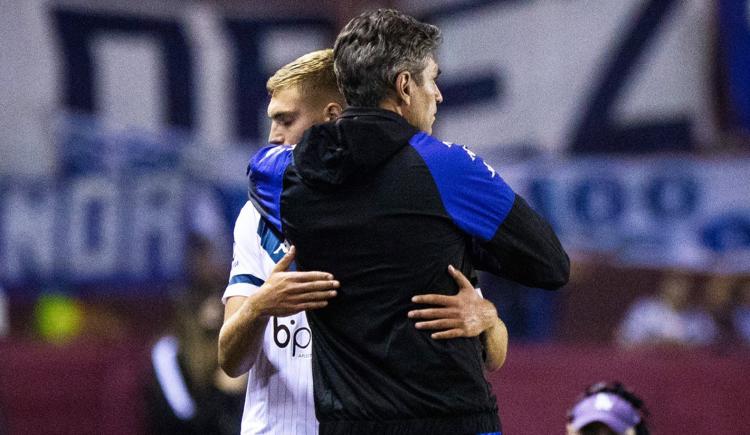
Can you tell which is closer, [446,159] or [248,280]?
[446,159]

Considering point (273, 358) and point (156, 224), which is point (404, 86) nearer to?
point (273, 358)

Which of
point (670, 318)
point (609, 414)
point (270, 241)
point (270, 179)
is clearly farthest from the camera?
point (670, 318)

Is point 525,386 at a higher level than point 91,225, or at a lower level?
lower

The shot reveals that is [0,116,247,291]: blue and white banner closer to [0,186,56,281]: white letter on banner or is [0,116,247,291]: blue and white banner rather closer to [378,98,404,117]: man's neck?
[0,186,56,281]: white letter on banner

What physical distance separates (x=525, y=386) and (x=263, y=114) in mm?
3944

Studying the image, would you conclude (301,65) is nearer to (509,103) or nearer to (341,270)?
(341,270)

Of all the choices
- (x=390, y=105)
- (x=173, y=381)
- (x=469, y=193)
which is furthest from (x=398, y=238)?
(x=173, y=381)

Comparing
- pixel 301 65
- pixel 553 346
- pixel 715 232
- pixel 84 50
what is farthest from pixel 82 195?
pixel 301 65

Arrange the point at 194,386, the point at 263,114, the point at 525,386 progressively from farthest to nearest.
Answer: the point at 263,114 < the point at 525,386 < the point at 194,386

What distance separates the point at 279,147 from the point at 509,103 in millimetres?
7248

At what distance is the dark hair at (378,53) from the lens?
7.56 feet

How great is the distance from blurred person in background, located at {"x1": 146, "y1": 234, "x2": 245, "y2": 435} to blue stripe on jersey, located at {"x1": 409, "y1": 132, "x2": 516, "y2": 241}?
3793 millimetres

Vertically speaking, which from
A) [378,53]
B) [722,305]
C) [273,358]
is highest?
[722,305]

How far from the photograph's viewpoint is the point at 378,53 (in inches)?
90.6
